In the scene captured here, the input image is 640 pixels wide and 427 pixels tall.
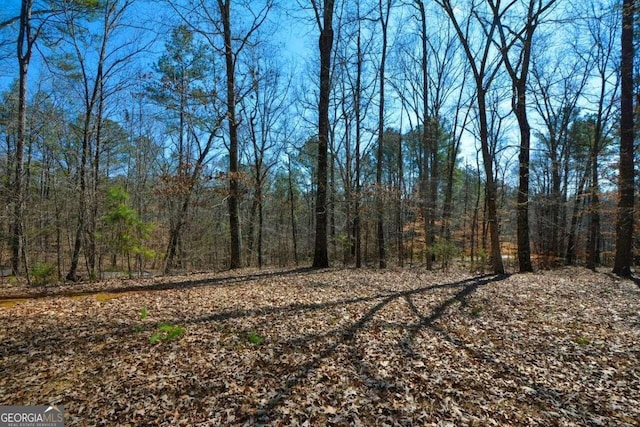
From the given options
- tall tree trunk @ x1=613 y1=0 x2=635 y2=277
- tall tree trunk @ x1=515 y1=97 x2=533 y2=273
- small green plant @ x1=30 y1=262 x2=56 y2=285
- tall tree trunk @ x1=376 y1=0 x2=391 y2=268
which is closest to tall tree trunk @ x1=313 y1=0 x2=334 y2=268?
tall tree trunk @ x1=376 y1=0 x2=391 y2=268

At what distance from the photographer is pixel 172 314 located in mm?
4770

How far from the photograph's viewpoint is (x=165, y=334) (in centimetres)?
396

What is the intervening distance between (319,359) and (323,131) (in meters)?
7.54

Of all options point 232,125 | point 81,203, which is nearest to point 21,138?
point 81,203

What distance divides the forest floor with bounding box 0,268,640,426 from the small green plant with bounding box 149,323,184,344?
13 mm

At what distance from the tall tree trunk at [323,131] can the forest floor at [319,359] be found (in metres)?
3.91

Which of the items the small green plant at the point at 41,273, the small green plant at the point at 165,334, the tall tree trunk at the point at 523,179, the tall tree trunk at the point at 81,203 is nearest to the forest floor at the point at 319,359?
the small green plant at the point at 165,334

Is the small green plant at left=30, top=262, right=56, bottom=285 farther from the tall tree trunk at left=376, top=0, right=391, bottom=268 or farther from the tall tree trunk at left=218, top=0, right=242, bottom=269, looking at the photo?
the tall tree trunk at left=376, top=0, right=391, bottom=268

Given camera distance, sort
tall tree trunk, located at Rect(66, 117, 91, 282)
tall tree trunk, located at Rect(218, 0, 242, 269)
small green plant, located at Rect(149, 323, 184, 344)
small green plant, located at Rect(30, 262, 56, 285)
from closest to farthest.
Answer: small green plant, located at Rect(149, 323, 184, 344), small green plant, located at Rect(30, 262, 56, 285), tall tree trunk, located at Rect(66, 117, 91, 282), tall tree trunk, located at Rect(218, 0, 242, 269)

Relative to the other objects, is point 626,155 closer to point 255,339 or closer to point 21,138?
point 255,339

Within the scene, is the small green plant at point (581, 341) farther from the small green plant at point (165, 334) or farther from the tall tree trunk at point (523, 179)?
the tall tree trunk at point (523, 179)

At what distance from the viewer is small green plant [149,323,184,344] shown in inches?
149

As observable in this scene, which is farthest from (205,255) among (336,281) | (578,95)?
(578,95)

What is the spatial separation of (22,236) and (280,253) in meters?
13.8
